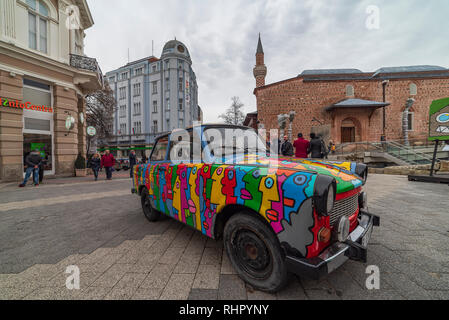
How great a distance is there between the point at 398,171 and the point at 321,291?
11.9 metres

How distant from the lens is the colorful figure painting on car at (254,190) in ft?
4.67

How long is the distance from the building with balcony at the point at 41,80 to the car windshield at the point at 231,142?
12465 millimetres

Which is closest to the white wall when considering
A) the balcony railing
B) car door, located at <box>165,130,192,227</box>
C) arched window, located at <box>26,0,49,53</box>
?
arched window, located at <box>26,0,49,53</box>

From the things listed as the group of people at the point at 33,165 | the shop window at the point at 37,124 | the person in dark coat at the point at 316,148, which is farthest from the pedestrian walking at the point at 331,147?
the shop window at the point at 37,124

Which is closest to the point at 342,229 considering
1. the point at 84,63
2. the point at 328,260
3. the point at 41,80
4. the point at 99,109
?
the point at 328,260

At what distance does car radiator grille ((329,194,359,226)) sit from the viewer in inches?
64.1

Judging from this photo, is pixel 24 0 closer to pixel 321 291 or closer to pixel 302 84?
pixel 321 291

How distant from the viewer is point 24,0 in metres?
9.60

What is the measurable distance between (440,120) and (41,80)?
764 inches

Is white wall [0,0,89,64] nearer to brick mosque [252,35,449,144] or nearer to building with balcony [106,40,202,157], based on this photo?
building with balcony [106,40,202,157]

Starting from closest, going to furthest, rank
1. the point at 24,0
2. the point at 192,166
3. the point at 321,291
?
the point at 321,291, the point at 192,166, the point at 24,0

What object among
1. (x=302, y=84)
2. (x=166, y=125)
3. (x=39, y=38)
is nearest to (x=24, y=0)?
(x=39, y=38)

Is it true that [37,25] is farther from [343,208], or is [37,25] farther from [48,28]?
[343,208]

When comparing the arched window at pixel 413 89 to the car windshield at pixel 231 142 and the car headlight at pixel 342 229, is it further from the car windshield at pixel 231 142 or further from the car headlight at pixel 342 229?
the car headlight at pixel 342 229
